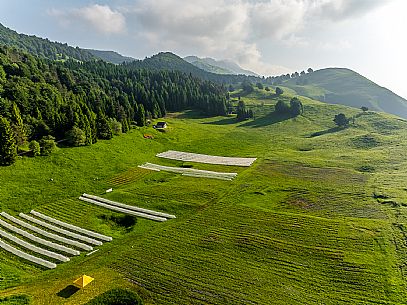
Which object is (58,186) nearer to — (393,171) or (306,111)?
(393,171)

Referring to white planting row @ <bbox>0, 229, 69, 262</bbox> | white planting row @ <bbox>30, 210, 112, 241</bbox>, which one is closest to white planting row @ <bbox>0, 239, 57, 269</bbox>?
white planting row @ <bbox>0, 229, 69, 262</bbox>

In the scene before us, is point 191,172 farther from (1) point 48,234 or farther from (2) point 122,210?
(1) point 48,234

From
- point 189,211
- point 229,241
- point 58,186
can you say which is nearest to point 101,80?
point 58,186

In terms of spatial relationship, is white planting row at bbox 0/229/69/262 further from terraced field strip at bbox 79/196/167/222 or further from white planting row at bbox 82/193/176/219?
white planting row at bbox 82/193/176/219

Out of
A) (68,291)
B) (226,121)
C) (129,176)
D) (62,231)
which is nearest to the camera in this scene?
(68,291)

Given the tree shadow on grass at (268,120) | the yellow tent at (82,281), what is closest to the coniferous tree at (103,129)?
the yellow tent at (82,281)

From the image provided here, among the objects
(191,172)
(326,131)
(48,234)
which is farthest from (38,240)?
(326,131)
